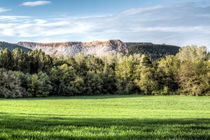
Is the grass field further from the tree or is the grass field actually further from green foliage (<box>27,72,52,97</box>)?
the tree

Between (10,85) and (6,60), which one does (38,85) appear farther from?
(6,60)

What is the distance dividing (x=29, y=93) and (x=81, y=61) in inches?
1333

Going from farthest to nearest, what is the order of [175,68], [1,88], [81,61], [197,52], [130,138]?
1. [197,52]
2. [81,61]
3. [175,68]
4. [1,88]
5. [130,138]

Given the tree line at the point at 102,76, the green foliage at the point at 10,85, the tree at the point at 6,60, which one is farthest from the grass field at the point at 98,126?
the tree at the point at 6,60

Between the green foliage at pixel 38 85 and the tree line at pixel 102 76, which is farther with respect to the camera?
the tree line at pixel 102 76

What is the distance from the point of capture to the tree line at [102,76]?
75.2m

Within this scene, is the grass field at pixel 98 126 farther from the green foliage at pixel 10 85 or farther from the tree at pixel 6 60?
the tree at pixel 6 60

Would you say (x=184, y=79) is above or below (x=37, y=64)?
below

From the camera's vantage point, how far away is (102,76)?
92.0 meters

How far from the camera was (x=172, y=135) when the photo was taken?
7027mm

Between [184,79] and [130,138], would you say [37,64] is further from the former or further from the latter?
[130,138]

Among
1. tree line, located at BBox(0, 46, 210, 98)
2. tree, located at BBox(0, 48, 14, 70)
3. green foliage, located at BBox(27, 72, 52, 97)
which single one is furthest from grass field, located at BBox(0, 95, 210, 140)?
tree, located at BBox(0, 48, 14, 70)

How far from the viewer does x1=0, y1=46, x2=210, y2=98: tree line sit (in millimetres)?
75188

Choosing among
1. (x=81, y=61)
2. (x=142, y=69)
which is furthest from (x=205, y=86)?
(x=81, y=61)
